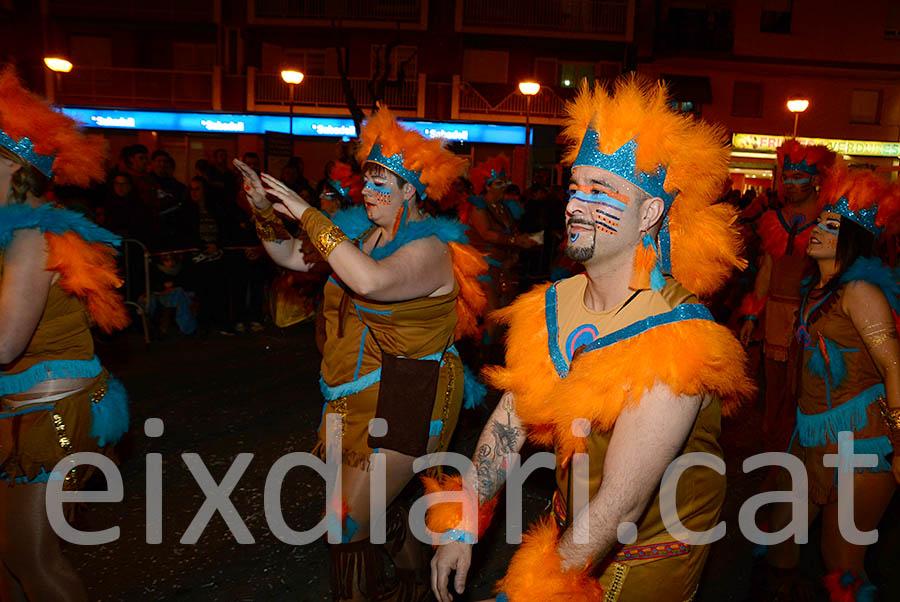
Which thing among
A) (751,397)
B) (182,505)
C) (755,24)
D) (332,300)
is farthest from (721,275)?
(755,24)

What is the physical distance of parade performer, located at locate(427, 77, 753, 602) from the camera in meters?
1.84

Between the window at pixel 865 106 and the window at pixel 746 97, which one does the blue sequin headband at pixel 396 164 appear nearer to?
the window at pixel 746 97

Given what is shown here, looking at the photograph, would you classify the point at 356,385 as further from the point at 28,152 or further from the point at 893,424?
the point at 893,424

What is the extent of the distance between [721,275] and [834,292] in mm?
1634

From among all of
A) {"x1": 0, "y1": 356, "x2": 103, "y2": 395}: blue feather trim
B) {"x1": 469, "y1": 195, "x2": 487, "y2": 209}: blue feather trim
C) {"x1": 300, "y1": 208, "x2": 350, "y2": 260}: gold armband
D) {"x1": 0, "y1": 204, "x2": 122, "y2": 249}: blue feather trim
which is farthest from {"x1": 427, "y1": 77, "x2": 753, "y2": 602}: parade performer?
{"x1": 469, "y1": 195, "x2": 487, "y2": 209}: blue feather trim

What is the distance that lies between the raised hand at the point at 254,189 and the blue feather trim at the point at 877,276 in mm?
2812

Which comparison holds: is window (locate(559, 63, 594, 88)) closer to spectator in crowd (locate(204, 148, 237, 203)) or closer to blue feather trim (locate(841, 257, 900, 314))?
spectator in crowd (locate(204, 148, 237, 203))

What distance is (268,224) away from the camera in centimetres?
359

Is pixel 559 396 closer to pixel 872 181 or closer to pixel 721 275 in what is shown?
pixel 721 275

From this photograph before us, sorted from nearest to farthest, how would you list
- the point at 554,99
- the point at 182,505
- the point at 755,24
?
the point at 182,505, the point at 554,99, the point at 755,24

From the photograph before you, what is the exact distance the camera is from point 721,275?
222 cm

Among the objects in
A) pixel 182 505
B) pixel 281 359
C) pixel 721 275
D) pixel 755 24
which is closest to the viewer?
pixel 721 275

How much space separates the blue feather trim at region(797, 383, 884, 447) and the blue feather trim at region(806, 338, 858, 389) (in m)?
0.12

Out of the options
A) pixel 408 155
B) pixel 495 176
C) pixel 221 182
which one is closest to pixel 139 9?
pixel 221 182
